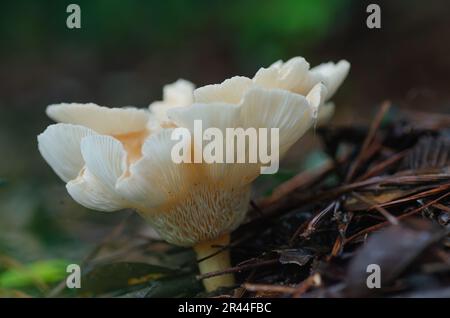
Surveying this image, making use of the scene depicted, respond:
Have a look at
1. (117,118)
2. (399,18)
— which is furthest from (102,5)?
(117,118)

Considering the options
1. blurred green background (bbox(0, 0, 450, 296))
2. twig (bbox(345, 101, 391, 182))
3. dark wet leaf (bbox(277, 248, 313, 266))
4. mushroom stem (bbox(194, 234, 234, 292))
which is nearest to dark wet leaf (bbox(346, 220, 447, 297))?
dark wet leaf (bbox(277, 248, 313, 266))

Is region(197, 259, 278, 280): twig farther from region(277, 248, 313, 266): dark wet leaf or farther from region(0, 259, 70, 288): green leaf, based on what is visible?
region(0, 259, 70, 288): green leaf

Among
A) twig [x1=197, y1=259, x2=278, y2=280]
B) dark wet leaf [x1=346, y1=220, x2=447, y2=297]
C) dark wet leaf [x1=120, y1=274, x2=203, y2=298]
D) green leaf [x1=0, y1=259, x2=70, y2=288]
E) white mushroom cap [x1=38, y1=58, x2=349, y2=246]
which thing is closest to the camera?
dark wet leaf [x1=346, y1=220, x2=447, y2=297]

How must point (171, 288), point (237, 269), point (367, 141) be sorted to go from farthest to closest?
point (367, 141), point (171, 288), point (237, 269)

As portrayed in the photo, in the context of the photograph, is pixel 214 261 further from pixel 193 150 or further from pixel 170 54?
pixel 170 54

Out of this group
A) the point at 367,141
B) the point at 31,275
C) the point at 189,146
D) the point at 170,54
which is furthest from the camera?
the point at 170,54

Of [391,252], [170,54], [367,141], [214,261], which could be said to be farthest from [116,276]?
[170,54]
